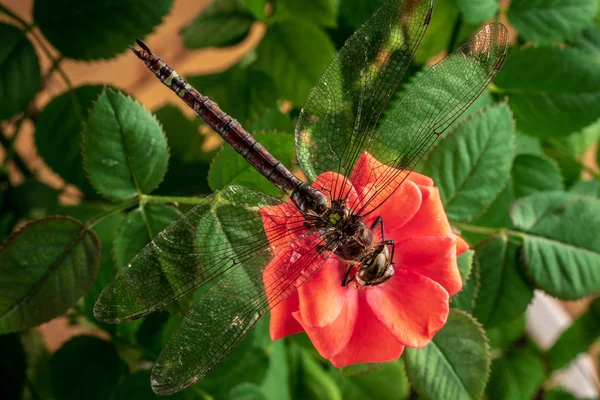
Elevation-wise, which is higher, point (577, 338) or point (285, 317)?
point (285, 317)

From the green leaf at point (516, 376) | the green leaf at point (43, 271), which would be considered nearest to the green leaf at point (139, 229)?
the green leaf at point (43, 271)

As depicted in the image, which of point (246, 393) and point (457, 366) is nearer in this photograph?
point (457, 366)

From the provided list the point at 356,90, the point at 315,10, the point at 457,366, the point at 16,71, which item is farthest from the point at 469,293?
the point at 16,71

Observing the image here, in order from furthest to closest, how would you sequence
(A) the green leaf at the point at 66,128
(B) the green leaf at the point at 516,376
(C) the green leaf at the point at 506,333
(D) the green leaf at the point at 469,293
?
1. (B) the green leaf at the point at 516,376
2. (C) the green leaf at the point at 506,333
3. (A) the green leaf at the point at 66,128
4. (D) the green leaf at the point at 469,293

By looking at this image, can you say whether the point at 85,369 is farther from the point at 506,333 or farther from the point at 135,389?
the point at 506,333

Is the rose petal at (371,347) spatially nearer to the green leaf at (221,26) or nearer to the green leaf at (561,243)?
the green leaf at (561,243)

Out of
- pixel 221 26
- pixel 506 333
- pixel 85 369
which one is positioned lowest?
pixel 506 333
